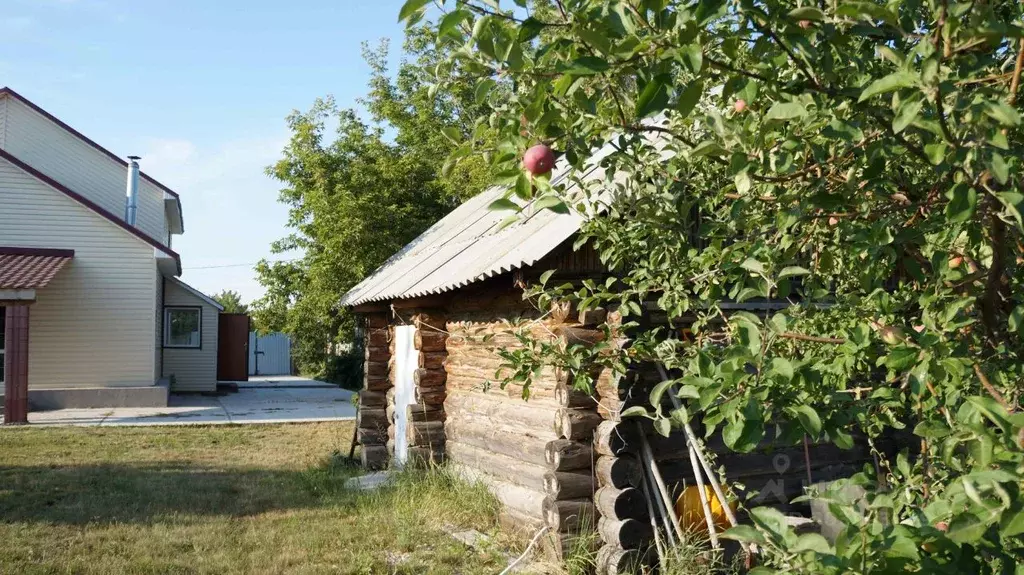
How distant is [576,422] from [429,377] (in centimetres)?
354

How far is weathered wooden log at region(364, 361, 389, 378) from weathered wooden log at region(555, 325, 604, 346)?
5.52 meters

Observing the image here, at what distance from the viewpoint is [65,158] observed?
2505 cm

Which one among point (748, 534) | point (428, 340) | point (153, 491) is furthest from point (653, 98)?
point (153, 491)

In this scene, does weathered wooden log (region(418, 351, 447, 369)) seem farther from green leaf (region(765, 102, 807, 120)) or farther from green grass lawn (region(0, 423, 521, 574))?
green leaf (region(765, 102, 807, 120))

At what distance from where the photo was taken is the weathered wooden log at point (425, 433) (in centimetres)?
941

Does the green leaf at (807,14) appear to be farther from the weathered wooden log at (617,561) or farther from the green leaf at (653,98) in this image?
the weathered wooden log at (617,561)

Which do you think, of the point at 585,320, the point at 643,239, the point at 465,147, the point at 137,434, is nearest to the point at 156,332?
the point at 137,434

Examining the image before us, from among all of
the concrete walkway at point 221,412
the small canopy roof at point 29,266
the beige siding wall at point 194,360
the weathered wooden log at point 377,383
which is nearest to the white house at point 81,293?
the small canopy roof at point 29,266

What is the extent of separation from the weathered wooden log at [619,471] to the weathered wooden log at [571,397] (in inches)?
16.2

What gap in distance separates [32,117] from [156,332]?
8107 millimetres

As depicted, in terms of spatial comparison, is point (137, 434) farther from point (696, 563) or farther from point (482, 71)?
point (482, 71)

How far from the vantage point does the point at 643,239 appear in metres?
4.47

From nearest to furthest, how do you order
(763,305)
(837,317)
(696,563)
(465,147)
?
(465,147) → (837,317) → (696,563) → (763,305)

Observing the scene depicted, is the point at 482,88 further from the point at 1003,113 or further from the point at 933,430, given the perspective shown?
the point at 933,430
